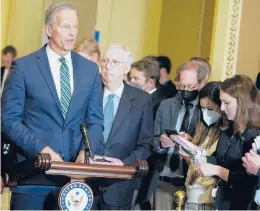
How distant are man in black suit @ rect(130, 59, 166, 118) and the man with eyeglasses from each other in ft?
2.22

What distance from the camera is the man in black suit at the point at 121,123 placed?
17.9ft

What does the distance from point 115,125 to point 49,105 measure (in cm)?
98

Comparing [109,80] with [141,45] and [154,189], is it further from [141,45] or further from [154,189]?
[141,45]

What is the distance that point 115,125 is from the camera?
18.1 ft

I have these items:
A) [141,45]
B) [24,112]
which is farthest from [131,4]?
[24,112]

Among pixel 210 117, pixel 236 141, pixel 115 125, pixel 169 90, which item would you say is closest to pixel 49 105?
pixel 115 125

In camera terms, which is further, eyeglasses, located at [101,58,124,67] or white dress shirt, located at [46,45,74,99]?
eyeglasses, located at [101,58,124,67]

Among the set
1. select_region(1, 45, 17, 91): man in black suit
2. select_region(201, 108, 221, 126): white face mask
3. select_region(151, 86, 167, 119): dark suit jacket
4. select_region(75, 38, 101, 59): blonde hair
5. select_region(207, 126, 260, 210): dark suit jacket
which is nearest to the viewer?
select_region(207, 126, 260, 210): dark suit jacket

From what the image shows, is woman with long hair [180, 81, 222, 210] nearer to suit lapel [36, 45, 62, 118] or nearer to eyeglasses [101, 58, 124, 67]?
eyeglasses [101, 58, 124, 67]

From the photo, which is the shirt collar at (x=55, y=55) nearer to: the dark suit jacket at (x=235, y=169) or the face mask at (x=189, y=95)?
the dark suit jacket at (x=235, y=169)

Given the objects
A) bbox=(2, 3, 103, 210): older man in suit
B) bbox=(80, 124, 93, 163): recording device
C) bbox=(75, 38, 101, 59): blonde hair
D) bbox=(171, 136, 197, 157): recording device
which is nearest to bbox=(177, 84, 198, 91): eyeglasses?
bbox=(75, 38, 101, 59): blonde hair

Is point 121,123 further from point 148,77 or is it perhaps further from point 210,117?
point 148,77

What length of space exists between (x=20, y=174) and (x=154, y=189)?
2125 mm

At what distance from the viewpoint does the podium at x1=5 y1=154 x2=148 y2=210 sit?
170 inches
